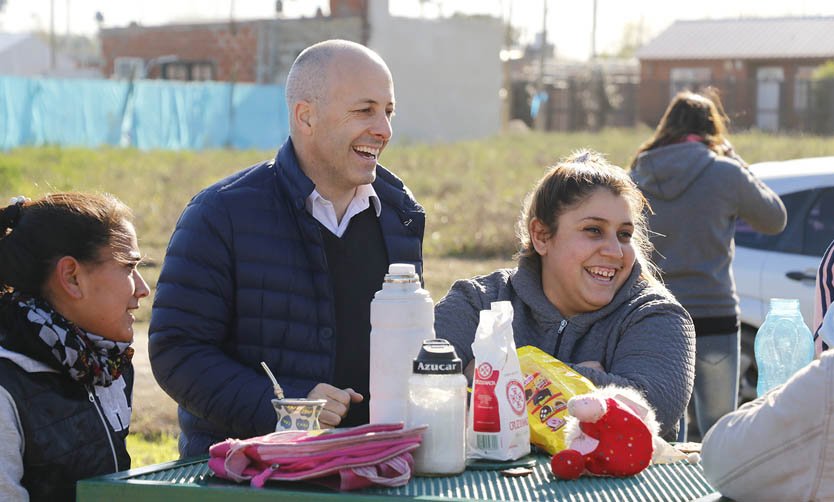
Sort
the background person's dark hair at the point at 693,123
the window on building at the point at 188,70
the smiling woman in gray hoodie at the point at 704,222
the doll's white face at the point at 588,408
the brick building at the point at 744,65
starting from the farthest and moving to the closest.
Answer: the window on building at the point at 188,70, the brick building at the point at 744,65, the background person's dark hair at the point at 693,123, the smiling woman in gray hoodie at the point at 704,222, the doll's white face at the point at 588,408

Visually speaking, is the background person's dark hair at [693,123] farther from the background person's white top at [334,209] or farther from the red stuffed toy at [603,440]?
the red stuffed toy at [603,440]

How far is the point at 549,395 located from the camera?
2912mm

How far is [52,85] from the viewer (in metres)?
30.5

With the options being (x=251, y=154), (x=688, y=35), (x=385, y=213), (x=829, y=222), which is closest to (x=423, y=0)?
(x=251, y=154)

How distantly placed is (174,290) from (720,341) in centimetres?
326

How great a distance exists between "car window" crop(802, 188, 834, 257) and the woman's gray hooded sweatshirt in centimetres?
133

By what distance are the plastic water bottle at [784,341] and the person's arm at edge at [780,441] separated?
51.8 inches

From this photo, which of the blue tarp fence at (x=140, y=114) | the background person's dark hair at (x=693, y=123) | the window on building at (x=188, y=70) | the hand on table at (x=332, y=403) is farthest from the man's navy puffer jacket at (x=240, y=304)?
the window on building at (x=188, y=70)

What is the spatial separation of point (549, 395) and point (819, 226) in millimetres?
4891

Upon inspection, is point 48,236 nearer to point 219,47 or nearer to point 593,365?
point 593,365

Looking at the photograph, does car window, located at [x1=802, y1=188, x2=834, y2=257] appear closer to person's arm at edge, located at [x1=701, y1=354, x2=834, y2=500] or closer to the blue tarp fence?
person's arm at edge, located at [x1=701, y1=354, x2=834, y2=500]

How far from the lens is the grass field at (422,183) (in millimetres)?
9641

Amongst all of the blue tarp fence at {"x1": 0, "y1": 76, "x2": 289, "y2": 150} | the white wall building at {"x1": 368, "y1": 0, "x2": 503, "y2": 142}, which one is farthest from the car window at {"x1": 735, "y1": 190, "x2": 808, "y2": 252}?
the white wall building at {"x1": 368, "y1": 0, "x2": 503, "y2": 142}

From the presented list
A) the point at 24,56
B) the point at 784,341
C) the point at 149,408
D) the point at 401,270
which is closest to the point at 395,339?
the point at 401,270
